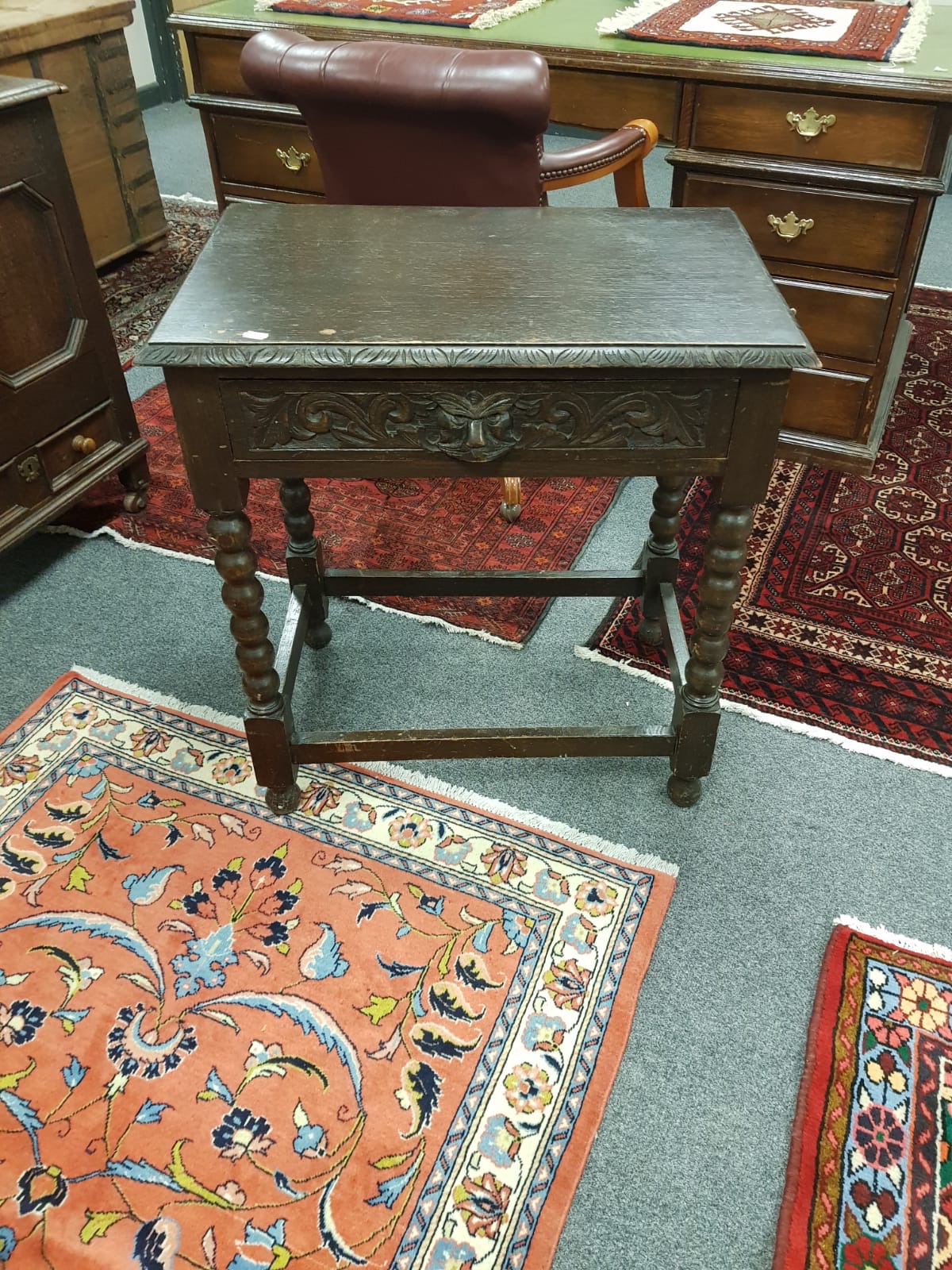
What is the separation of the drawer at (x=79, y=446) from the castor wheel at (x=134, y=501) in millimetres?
165

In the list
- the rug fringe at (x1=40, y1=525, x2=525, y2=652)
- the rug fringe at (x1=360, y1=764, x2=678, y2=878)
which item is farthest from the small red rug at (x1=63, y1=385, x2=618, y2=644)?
the rug fringe at (x1=360, y1=764, x2=678, y2=878)

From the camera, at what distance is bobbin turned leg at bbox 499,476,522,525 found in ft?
7.89

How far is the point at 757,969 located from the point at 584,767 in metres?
0.49

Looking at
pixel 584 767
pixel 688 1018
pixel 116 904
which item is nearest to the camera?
pixel 688 1018

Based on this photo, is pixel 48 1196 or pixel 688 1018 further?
pixel 688 1018

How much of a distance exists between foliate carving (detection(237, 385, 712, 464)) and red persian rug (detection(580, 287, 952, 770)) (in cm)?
82

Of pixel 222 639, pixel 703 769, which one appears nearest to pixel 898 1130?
pixel 703 769

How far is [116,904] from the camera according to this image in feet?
5.12

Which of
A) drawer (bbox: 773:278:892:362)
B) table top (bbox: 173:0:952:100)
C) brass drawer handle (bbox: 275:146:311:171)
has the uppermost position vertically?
table top (bbox: 173:0:952:100)

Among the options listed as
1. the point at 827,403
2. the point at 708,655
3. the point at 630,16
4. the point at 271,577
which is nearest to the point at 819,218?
the point at 827,403

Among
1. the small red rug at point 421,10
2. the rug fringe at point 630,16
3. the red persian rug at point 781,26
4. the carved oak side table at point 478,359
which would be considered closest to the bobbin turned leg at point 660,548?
the carved oak side table at point 478,359

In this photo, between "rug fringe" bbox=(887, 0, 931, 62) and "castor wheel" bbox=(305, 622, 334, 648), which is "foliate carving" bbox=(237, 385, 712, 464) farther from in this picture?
"rug fringe" bbox=(887, 0, 931, 62)

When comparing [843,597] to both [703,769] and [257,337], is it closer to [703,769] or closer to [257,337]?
[703,769]

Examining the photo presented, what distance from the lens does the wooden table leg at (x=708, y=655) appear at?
4.56 ft
